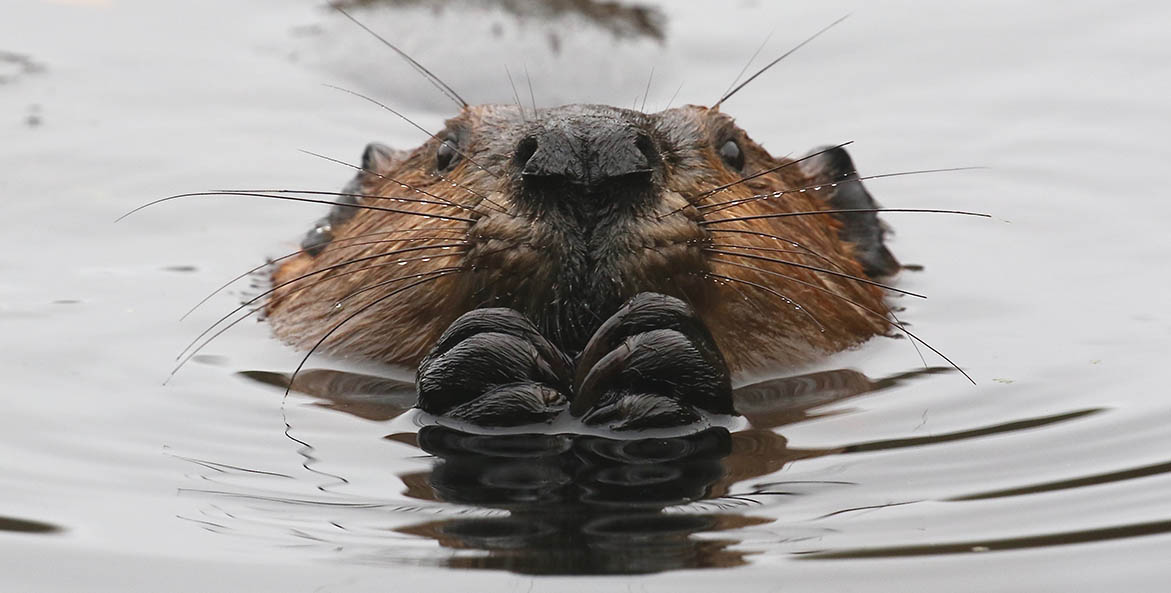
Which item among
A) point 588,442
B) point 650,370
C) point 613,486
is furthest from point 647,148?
point 613,486

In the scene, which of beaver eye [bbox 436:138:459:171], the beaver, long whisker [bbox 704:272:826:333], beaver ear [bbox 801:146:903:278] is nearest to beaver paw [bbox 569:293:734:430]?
the beaver

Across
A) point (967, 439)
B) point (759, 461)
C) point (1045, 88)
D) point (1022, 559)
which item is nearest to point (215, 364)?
point (759, 461)

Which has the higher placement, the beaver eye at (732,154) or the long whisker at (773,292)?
the beaver eye at (732,154)

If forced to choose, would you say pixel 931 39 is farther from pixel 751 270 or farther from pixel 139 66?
pixel 751 270

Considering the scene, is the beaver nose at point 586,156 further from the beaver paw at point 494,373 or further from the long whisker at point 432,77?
Result: the long whisker at point 432,77

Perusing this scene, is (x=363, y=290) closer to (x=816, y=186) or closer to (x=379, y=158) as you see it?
(x=379, y=158)

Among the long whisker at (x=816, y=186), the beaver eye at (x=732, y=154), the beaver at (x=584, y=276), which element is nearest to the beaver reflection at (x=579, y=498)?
the beaver at (x=584, y=276)

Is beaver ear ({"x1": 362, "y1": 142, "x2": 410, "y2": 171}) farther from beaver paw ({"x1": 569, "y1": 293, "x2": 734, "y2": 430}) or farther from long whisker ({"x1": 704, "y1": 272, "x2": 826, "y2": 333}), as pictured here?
beaver paw ({"x1": 569, "y1": 293, "x2": 734, "y2": 430})
